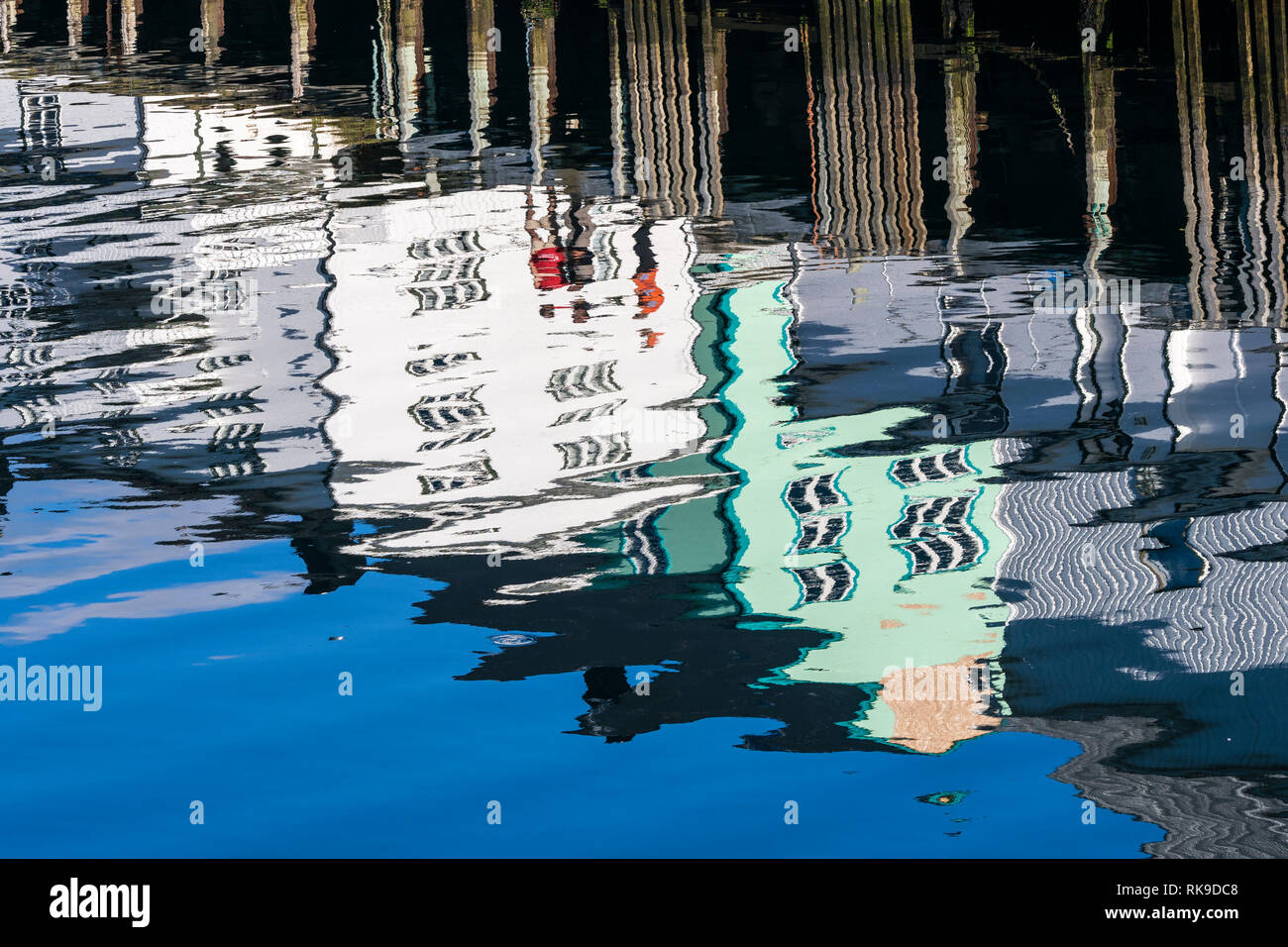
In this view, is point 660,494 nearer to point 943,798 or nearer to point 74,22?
point 943,798

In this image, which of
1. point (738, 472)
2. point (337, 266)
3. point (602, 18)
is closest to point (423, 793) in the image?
point (738, 472)

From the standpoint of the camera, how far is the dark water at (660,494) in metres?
5.59

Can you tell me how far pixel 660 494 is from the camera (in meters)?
8.13

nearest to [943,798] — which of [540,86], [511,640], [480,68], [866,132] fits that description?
[511,640]

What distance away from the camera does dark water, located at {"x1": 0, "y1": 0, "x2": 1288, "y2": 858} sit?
5586mm

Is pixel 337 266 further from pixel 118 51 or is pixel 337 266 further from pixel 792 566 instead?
pixel 118 51

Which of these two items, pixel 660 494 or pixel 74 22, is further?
pixel 74 22

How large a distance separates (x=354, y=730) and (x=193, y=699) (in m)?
0.70

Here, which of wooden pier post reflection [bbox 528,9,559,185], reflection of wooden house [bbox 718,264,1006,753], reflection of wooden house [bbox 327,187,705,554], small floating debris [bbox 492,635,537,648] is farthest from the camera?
wooden pier post reflection [bbox 528,9,559,185]

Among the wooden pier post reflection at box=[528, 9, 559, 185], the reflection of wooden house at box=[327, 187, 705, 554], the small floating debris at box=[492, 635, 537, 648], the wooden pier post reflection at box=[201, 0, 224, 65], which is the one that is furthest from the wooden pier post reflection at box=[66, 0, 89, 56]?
the small floating debris at box=[492, 635, 537, 648]

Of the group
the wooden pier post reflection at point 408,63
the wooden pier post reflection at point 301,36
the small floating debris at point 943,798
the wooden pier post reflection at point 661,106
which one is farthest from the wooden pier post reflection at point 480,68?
the small floating debris at point 943,798

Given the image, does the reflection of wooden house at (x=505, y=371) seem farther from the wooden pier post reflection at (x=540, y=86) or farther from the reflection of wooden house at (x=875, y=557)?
the wooden pier post reflection at (x=540, y=86)

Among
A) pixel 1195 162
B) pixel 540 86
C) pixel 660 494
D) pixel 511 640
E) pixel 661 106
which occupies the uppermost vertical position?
pixel 540 86

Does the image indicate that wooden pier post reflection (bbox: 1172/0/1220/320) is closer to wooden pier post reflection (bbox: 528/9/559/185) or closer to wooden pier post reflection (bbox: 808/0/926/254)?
wooden pier post reflection (bbox: 808/0/926/254)
